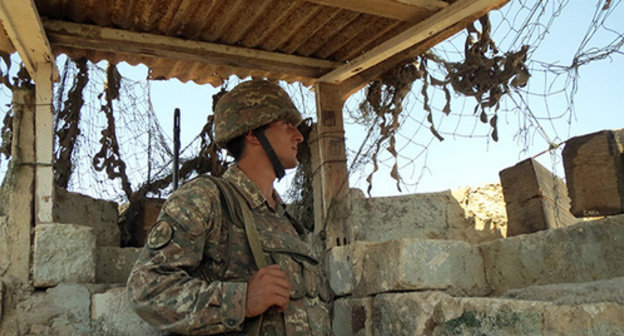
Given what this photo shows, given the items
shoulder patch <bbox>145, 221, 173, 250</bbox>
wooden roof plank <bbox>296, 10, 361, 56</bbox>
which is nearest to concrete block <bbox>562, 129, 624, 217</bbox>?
wooden roof plank <bbox>296, 10, 361, 56</bbox>

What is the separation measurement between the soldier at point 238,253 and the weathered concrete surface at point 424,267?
117 centimetres

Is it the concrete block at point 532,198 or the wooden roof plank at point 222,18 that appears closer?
the wooden roof plank at point 222,18

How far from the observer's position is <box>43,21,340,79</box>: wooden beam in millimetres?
3715

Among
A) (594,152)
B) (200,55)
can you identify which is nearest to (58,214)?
(200,55)

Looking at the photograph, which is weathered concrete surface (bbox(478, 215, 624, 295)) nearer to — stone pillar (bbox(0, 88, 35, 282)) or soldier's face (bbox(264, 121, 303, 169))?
soldier's face (bbox(264, 121, 303, 169))

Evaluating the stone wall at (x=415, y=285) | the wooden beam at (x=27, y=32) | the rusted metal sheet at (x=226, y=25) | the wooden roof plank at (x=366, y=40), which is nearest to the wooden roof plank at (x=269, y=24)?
the rusted metal sheet at (x=226, y=25)

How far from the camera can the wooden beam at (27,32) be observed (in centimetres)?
300

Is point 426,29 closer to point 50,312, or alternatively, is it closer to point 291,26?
point 291,26

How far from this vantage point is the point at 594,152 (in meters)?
3.37

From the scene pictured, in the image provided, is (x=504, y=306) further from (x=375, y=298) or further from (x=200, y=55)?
(x=200, y=55)

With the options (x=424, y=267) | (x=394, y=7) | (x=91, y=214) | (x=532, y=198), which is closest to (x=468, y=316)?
(x=424, y=267)

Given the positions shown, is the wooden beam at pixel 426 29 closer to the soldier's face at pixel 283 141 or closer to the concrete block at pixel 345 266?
the concrete block at pixel 345 266

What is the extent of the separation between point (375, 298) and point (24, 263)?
213cm

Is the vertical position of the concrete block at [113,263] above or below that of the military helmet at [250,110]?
below
